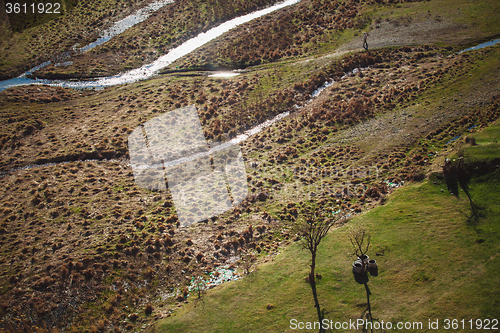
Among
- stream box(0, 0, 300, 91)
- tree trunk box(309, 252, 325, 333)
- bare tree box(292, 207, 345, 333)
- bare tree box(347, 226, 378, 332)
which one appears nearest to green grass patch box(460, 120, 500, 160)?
bare tree box(347, 226, 378, 332)

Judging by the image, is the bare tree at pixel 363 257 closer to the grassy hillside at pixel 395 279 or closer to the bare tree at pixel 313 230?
the grassy hillside at pixel 395 279

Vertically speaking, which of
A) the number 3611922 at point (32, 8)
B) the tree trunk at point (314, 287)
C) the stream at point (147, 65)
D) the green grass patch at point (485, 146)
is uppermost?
the number 3611922 at point (32, 8)

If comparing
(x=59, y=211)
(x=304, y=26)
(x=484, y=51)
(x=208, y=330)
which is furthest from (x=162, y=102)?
(x=484, y=51)

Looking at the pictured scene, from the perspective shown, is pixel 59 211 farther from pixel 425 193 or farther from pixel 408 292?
pixel 425 193

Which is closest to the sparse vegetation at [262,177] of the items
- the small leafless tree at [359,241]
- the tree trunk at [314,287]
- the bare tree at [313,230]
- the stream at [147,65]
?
the tree trunk at [314,287]

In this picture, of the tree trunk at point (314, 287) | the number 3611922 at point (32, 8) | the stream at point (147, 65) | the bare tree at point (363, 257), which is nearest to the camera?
the bare tree at point (363, 257)

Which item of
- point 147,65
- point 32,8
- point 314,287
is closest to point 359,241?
point 314,287
